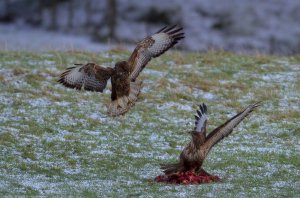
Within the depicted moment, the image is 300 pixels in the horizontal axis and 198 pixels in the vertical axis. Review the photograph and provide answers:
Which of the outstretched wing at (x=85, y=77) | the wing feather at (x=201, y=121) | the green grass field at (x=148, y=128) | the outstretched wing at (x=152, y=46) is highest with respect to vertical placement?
the outstretched wing at (x=152, y=46)

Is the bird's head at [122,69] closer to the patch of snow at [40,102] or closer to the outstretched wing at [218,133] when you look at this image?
the outstretched wing at [218,133]

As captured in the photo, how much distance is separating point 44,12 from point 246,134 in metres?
37.3

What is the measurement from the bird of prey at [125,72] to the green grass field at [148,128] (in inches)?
50.0

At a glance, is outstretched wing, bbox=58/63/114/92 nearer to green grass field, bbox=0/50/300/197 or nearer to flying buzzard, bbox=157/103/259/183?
green grass field, bbox=0/50/300/197

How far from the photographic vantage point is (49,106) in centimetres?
1973

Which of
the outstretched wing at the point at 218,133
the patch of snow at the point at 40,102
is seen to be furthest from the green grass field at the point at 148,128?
the outstretched wing at the point at 218,133

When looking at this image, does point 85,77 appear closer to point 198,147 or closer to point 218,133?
point 198,147

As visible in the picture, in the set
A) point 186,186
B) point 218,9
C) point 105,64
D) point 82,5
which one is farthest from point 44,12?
point 186,186

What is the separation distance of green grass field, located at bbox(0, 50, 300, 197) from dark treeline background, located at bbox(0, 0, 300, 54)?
62.1ft

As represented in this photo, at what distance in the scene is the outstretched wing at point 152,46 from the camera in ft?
50.0

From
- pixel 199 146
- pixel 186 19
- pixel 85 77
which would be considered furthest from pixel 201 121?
pixel 186 19

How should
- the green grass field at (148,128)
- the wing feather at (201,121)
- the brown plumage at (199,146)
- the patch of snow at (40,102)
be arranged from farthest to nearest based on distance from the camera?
the patch of snow at (40,102) < the green grass field at (148,128) < the wing feather at (201,121) < the brown plumage at (199,146)

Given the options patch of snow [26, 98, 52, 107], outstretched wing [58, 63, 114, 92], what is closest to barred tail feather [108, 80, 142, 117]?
outstretched wing [58, 63, 114, 92]

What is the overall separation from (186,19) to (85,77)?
33687mm
